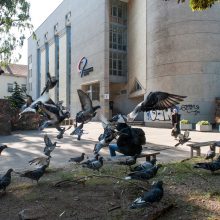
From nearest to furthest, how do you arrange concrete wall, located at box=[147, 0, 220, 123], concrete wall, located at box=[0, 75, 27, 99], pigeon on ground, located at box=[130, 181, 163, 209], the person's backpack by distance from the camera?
pigeon on ground, located at box=[130, 181, 163, 209]
the person's backpack
concrete wall, located at box=[147, 0, 220, 123]
concrete wall, located at box=[0, 75, 27, 99]

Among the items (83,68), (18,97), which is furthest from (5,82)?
(18,97)

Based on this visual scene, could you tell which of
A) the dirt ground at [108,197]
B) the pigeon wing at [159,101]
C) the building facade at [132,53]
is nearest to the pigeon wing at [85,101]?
the pigeon wing at [159,101]

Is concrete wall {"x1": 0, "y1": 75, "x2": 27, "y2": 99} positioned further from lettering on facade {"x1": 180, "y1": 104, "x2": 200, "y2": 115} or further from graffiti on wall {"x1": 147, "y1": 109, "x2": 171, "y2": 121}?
lettering on facade {"x1": 180, "y1": 104, "x2": 200, "y2": 115}

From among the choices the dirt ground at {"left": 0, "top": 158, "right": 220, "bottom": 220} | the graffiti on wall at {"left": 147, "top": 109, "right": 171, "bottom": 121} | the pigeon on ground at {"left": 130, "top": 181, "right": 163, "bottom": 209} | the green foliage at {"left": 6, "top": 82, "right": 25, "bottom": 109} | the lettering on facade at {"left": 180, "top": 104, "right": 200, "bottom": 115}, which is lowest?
the dirt ground at {"left": 0, "top": 158, "right": 220, "bottom": 220}

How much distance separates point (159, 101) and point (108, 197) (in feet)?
5.83

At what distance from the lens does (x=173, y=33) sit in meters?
28.7

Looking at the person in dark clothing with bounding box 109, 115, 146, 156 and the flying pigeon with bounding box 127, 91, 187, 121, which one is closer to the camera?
the flying pigeon with bounding box 127, 91, 187, 121

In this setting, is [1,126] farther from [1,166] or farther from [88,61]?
[88,61]

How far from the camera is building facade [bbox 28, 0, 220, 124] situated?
27.8 m

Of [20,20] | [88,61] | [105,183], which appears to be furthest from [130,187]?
[88,61]

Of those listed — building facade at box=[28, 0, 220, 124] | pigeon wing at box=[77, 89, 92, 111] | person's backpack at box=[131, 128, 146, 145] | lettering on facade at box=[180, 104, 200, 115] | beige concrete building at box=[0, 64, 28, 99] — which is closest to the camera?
pigeon wing at box=[77, 89, 92, 111]

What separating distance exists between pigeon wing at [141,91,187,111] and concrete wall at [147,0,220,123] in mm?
23275

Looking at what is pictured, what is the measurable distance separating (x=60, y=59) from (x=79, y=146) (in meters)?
38.4

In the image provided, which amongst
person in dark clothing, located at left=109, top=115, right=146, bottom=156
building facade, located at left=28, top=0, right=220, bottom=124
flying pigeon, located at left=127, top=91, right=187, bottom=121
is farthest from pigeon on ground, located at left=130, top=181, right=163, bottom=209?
building facade, located at left=28, top=0, right=220, bottom=124
